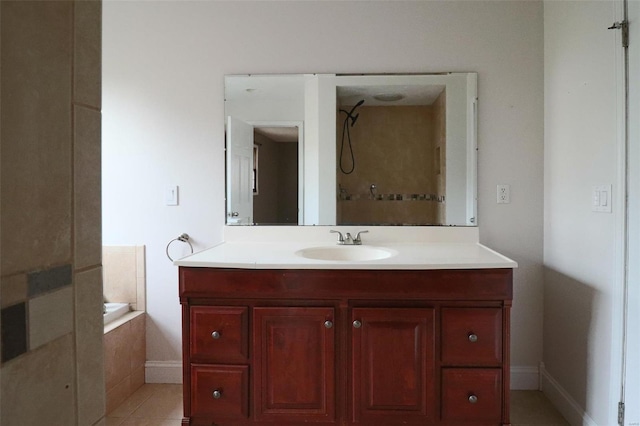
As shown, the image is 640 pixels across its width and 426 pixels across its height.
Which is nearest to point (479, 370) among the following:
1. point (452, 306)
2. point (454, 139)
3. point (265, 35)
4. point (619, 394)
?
point (452, 306)

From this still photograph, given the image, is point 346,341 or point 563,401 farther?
point 563,401

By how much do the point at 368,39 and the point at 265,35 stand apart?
572mm

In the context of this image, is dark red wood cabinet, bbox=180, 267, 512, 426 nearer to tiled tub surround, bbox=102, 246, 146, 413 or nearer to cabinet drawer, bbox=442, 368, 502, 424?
cabinet drawer, bbox=442, 368, 502, 424

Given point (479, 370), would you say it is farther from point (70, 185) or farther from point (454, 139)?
point (70, 185)

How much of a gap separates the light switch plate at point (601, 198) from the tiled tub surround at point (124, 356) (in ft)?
7.52

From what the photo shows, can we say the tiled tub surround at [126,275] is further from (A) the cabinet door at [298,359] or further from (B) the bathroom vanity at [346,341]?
(A) the cabinet door at [298,359]

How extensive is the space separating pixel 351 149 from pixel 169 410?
166cm

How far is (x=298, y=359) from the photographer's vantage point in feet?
5.09

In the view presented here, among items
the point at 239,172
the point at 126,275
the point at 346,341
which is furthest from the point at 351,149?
the point at 126,275

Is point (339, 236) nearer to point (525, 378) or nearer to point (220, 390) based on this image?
point (220, 390)

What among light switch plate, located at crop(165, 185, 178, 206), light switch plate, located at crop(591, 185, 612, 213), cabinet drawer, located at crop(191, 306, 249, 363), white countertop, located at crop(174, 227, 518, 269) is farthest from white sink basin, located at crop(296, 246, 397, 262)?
light switch plate, located at crop(591, 185, 612, 213)

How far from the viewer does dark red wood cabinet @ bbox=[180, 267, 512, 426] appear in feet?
5.01

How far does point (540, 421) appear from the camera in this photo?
70.7 inches

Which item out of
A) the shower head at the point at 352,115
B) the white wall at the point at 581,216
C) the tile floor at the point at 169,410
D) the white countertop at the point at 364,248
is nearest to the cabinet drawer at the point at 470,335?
the white countertop at the point at 364,248
